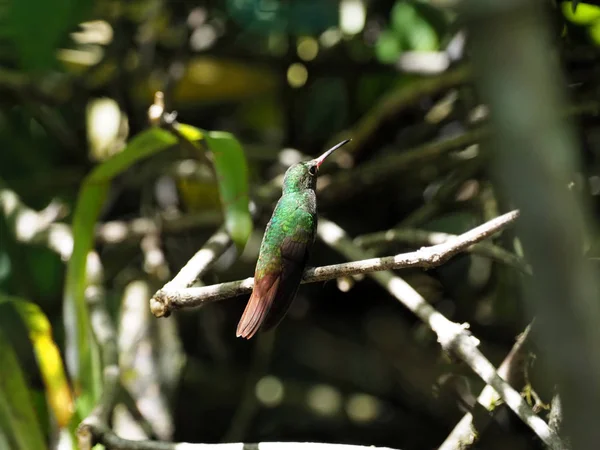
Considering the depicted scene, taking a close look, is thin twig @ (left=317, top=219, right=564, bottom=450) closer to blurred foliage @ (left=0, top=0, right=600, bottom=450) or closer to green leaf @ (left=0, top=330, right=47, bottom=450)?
blurred foliage @ (left=0, top=0, right=600, bottom=450)

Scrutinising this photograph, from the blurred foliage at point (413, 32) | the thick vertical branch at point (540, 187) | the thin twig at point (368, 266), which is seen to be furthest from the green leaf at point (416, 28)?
the thick vertical branch at point (540, 187)

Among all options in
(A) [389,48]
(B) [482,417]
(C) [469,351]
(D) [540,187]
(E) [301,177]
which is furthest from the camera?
(A) [389,48]

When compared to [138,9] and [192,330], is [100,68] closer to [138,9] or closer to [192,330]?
[138,9]

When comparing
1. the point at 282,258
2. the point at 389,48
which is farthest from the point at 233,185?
the point at 389,48

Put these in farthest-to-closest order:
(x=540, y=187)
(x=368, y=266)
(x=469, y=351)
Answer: (x=469, y=351) → (x=368, y=266) → (x=540, y=187)

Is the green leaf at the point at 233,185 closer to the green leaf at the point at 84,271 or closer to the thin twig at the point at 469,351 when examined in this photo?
the green leaf at the point at 84,271

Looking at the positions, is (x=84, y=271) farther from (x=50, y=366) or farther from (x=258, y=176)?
(x=258, y=176)
